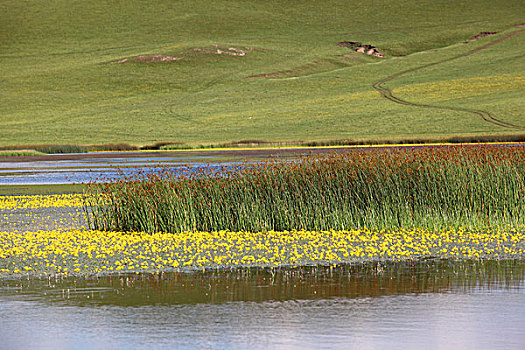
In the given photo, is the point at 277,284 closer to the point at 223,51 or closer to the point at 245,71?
the point at 245,71

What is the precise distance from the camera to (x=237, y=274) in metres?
15.6

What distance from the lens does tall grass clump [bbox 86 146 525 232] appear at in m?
21.9

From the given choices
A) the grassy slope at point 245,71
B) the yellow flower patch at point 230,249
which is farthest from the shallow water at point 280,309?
the grassy slope at point 245,71

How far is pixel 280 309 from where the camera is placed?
1234 centimetres

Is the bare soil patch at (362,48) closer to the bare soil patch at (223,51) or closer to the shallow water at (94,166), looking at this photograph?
the bare soil patch at (223,51)

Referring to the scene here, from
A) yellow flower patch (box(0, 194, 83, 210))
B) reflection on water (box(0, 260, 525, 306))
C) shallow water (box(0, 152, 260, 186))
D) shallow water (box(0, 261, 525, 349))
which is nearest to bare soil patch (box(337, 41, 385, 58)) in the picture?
shallow water (box(0, 152, 260, 186))

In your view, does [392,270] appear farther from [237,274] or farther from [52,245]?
[52,245]

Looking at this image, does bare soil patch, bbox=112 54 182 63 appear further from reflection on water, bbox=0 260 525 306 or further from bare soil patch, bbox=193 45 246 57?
reflection on water, bbox=0 260 525 306

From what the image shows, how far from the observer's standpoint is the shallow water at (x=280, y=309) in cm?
1052

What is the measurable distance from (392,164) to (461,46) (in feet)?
346

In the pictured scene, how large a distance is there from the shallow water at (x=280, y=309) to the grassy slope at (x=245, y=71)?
54.3m

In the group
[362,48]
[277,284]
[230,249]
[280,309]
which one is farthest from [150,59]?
[280,309]

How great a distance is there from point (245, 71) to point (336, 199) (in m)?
102

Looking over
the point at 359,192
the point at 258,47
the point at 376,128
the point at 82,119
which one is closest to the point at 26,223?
the point at 359,192
